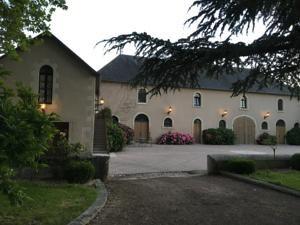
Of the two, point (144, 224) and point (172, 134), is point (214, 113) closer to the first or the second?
point (172, 134)

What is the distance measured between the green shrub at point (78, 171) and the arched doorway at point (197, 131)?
21.8 metres

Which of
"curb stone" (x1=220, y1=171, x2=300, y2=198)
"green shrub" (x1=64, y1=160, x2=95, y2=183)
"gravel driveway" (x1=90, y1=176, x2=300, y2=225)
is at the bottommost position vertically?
"gravel driveway" (x1=90, y1=176, x2=300, y2=225)

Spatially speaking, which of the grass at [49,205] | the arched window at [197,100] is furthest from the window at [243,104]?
the grass at [49,205]

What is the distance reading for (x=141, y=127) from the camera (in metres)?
28.6

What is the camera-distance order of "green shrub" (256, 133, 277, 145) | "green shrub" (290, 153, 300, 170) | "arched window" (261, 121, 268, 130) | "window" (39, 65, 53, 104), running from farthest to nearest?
1. "arched window" (261, 121, 268, 130)
2. "green shrub" (256, 133, 277, 145)
3. "window" (39, 65, 53, 104)
4. "green shrub" (290, 153, 300, 170)

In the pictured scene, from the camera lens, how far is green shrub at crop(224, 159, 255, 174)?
Answer: 10898 millimetres

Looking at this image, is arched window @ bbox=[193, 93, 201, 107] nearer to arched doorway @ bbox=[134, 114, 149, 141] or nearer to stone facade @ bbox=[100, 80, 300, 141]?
stone facade @ bbox=[100, 80, 300, 141]

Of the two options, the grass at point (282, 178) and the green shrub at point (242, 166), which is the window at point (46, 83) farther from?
Answer: the grass at point (282, 178)

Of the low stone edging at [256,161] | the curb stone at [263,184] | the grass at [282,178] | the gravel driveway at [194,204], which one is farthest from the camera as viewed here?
the low stone edging at [256,161]

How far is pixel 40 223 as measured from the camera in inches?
201

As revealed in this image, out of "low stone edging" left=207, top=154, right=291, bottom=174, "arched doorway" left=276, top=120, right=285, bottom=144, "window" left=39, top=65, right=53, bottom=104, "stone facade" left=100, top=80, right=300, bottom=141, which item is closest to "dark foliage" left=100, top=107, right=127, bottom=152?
"window" left=39, top=65, right=53, bottom=104

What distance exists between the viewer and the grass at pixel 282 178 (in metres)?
9.09

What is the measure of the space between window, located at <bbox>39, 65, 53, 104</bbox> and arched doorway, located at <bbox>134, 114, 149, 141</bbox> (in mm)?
14116

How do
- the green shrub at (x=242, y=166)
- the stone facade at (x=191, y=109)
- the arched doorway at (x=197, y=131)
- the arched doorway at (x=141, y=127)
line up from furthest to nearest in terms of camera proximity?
1. the arched doorway at (x=197, y=131)
2. the arched doorway at (x=141, y=127)
3. the stone facade at (x=191, y=109)
4. the green shrub at (x=242, y=166)
